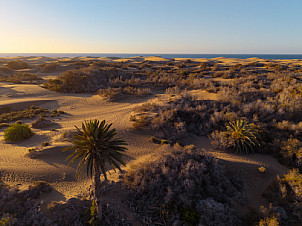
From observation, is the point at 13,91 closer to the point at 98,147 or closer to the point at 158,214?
the point at 98,147

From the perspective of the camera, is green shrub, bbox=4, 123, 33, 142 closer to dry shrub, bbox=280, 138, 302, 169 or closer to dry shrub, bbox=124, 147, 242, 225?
dry shrub, bbox=124, 147, 242, 225

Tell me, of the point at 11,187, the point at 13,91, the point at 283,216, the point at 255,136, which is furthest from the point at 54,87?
the point at 283,216

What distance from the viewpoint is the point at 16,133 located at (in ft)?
41.2

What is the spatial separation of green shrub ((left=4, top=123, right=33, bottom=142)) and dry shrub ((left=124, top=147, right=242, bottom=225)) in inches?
395

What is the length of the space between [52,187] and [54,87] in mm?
22609

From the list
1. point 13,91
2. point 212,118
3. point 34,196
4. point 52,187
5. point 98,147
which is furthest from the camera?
point 13,91

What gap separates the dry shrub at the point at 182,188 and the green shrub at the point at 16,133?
1004cm

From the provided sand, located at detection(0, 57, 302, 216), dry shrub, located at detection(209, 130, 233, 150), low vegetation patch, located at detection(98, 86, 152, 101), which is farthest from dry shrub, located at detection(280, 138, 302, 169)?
low vegetation patch, located at detection(98, 86, 152, 101)

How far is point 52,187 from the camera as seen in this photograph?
27.2ft

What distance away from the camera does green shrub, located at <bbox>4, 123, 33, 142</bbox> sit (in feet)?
40.6

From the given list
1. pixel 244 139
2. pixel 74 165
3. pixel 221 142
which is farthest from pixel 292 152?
pixel 74 165

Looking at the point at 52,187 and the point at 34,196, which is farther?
the point at 52,187

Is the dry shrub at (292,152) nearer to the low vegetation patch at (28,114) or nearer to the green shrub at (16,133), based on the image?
the green shrub at (16,133)

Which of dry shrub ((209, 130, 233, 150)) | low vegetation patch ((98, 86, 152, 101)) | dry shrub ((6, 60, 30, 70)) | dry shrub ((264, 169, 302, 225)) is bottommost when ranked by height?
dry shrub ((264, 169, 302, 225))
